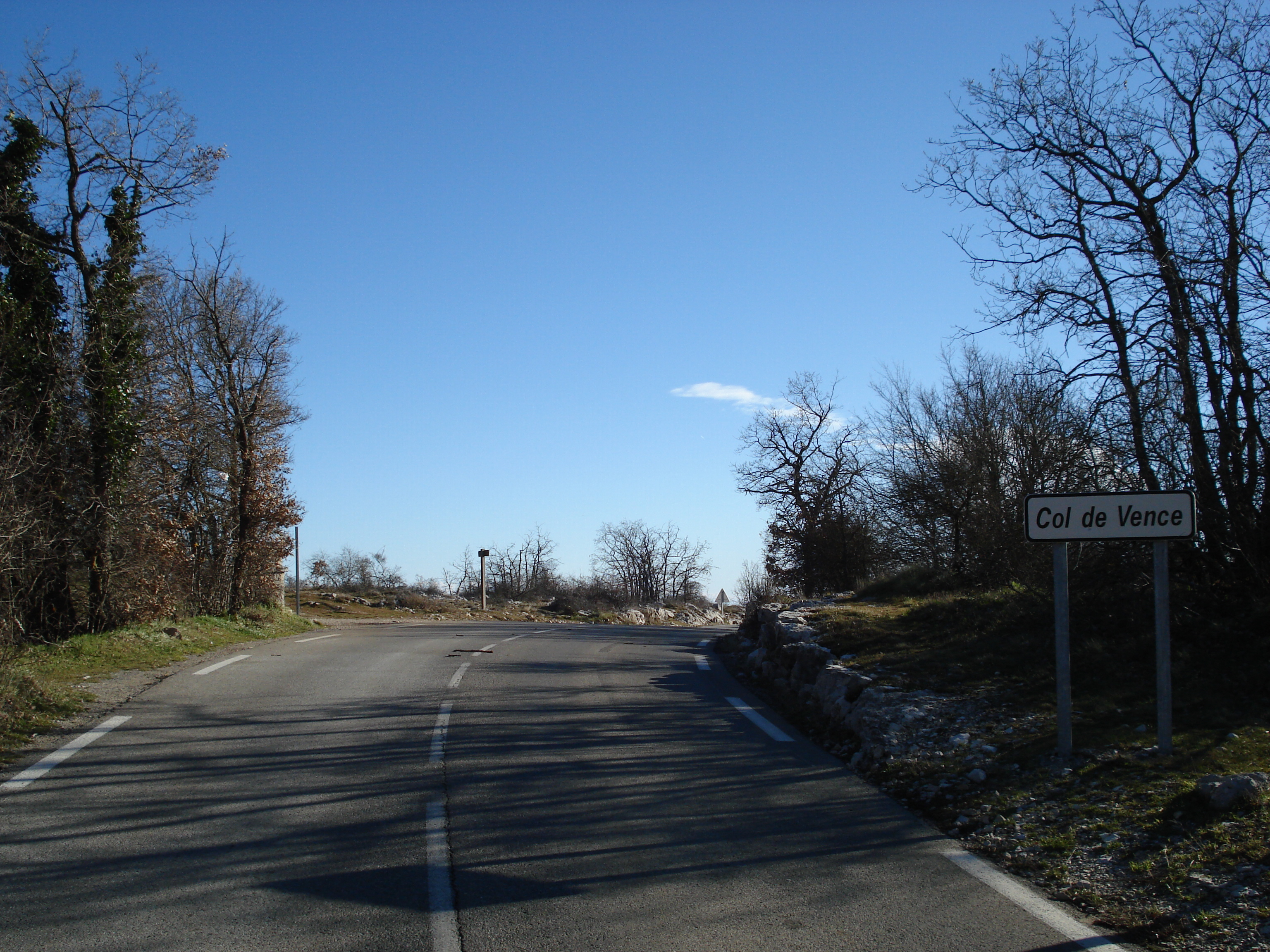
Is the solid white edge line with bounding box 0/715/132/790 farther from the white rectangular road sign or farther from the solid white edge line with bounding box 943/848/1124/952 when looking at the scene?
the white rectangular road sign

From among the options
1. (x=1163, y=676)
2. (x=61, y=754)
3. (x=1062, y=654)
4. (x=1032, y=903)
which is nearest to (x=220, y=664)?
(x=61, y=754)

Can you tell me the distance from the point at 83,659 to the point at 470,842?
1016 centimetres

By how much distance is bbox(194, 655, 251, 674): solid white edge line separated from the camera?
42.2ft

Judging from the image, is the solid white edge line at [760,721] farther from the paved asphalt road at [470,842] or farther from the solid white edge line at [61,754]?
the solid white edge line at [61,754]

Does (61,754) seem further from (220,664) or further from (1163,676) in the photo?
(1163,676)

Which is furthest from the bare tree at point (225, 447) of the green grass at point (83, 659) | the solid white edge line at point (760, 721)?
the solid white edge line at point (760, 721)

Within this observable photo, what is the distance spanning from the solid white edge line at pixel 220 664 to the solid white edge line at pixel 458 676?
137 inches

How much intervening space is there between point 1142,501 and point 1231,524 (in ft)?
10.7

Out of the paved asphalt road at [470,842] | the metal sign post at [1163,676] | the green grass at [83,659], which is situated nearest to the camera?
the paved asphalt road at [470,842]

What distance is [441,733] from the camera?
29.5ft

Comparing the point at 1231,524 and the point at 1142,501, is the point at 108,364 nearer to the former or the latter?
the point at 1142,501

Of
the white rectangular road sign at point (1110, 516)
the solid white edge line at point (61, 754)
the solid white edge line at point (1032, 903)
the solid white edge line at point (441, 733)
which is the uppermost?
the white rectangular road sign at point (1110, 516)

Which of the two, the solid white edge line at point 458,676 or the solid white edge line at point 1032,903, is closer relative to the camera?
the solid white edge line at point 1032,903

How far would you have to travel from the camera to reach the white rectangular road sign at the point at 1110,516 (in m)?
7.04
